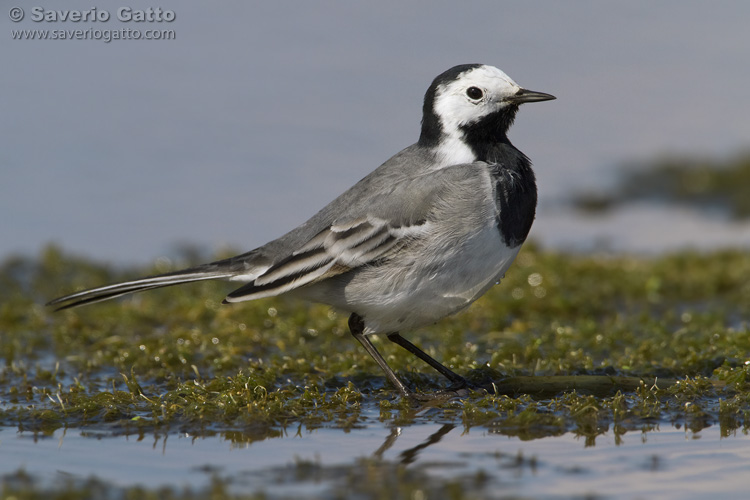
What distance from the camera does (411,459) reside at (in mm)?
5207

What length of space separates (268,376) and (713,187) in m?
10.0

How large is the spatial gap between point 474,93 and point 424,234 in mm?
1192

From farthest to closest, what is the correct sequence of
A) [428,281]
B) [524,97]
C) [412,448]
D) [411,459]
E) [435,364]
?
[435,364]
[524,97]
[428,281]
[412,448]
[411,459]

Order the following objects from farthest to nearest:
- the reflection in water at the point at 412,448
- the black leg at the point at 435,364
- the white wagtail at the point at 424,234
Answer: the black leg at the point at 435,364
the white wagtail at the point at 424,234
the reflection in water at the point at 412,448

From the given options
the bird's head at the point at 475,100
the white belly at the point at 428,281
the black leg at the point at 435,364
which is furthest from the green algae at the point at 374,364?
the bird's head at the point at 475,100

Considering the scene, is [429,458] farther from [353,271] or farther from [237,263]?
[237,263]

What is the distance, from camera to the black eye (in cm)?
679

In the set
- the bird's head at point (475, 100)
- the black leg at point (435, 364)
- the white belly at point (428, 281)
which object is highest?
the bird's head at point (475, 100)

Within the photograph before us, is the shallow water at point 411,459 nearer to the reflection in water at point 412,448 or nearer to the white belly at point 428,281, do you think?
the reflection in water at point 412,448

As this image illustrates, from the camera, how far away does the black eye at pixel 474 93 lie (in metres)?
6.79

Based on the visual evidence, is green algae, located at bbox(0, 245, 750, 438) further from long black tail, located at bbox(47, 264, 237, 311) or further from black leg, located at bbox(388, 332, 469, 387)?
long black tail, located at bbox(47, 264, 237, 311)

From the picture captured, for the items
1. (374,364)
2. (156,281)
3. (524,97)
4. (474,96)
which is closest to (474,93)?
(474,96)

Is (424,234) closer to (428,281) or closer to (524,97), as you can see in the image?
(428,281)

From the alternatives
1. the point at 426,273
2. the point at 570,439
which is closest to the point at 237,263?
the point at 426,273
